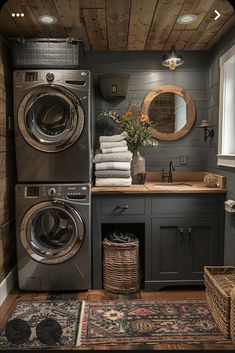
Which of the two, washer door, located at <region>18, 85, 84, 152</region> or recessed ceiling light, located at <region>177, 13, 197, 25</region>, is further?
washer door, located at <region>18, 85, 84, 152</region>

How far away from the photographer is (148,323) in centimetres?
200

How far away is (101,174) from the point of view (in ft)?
8.50

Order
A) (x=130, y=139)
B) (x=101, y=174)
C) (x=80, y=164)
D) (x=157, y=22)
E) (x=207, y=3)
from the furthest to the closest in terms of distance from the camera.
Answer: (x=130, y=139), (x=101, y=174), (x=80, y=164), (x=157, y=22), (x=207, y=3)

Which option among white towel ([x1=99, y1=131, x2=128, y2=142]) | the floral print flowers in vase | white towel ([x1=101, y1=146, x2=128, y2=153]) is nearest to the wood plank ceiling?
the floral print flowers in vase

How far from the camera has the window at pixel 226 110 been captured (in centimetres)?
253

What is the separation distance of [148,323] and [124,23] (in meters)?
2.23

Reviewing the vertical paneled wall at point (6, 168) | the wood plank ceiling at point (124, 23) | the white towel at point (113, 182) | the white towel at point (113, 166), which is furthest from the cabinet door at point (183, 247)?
the wood plank ceiling at point (124, 23)

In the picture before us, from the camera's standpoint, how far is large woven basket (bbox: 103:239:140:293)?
2443 millimetres

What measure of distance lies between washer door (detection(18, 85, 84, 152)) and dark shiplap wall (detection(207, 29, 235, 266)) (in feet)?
4.21

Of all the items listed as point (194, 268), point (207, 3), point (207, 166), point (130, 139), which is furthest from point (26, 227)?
point (207, 3)

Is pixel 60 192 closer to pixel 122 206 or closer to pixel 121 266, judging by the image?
pixel 122 206

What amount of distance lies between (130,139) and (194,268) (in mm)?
1277

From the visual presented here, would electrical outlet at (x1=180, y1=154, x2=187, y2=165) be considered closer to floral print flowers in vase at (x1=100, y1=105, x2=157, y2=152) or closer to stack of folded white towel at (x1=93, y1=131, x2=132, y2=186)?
floral print flowers in vase at (x1=100, y1=105, x2=157, y2=152)

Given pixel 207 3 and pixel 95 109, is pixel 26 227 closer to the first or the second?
pixel 95 109
